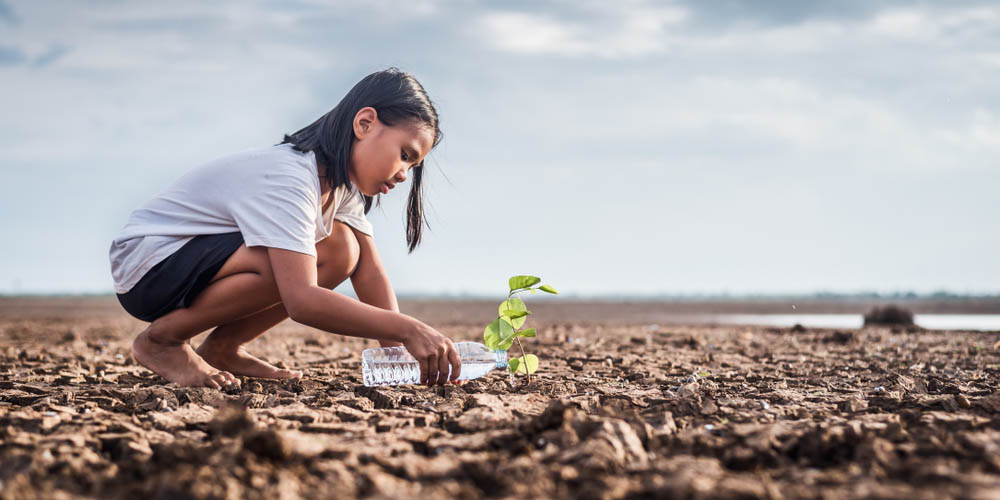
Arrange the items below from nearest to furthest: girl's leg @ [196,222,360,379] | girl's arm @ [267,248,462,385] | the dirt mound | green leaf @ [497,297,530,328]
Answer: girl's arm @ [267,248,462,385], green leaf @ [497,297,530,328], girl's leg @ [196,222,360,379], the dirt mound

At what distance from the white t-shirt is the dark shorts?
0.03m

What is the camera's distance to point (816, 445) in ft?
5.82

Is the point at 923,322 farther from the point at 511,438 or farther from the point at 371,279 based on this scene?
the point at 511,438

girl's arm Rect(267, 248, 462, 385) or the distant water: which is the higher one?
girl's arm Rect(267, 248, 462, 385)

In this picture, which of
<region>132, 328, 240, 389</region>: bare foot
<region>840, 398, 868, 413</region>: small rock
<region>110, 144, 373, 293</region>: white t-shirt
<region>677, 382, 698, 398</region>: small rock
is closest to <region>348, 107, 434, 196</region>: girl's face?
<region>110, 144, 373, 293</region>: white t-shirt

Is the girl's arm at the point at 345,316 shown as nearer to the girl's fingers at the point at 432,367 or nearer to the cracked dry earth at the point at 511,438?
the girl's fingers at the point at 432,367

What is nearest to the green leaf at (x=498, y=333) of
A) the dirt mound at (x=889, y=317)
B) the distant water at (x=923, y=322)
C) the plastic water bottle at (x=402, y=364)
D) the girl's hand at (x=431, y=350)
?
the plastic water bottle at (x=402, y=364)

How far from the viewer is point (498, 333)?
3.08m

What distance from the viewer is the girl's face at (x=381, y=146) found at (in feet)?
9.71

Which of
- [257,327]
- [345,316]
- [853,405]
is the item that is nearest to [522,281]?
[345,316]

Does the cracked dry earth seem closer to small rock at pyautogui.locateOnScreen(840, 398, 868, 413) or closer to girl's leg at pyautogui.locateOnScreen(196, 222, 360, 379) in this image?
small rock at pyautogui.locateOnScreen(840, 398, 868, 413)

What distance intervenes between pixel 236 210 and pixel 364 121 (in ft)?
2.15

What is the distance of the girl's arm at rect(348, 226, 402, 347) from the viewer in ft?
11.8

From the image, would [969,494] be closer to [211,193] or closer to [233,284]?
[233,284]
